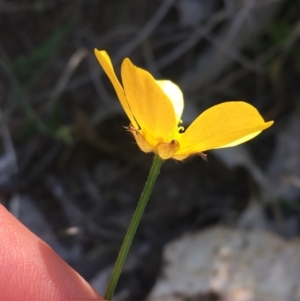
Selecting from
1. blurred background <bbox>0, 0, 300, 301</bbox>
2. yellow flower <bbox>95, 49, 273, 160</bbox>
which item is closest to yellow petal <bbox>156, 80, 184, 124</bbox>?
yellow flower <bbox>95, 49, 273, 160</bbox>

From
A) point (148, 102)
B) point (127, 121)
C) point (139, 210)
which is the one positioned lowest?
point (127, 121)

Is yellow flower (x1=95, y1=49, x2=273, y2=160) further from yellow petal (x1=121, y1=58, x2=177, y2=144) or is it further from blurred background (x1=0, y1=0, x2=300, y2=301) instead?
blurred background (x1=0, y1=0, x2=300, y2=301)

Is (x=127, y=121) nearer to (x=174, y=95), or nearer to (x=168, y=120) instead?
(x=174, y=95)

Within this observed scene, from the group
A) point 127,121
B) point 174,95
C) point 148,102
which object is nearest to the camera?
point 148,102

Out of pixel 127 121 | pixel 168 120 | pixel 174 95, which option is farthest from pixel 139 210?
pixel 127 121

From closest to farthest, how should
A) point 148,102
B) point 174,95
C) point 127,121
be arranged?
point 148,102, point 174,95, point 127,121
